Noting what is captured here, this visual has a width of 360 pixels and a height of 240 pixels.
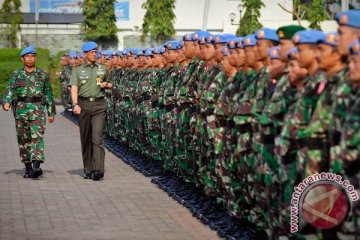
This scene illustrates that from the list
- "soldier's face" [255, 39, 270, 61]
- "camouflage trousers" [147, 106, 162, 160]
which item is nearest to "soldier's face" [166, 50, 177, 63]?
"camouflage trousers" [147, 106, 162, 160]

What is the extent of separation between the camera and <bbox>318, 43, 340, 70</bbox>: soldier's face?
820cm

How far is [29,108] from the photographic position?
56.1 ft

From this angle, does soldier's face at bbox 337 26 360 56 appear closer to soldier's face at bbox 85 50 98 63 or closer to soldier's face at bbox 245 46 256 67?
soldier's face at bbox 245 46 256 67

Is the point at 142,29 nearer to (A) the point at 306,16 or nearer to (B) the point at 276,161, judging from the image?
(A) the point at 306,16

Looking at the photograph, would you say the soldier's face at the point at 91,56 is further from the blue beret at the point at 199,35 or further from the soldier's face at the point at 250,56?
the soldier's face at the point at 250,56

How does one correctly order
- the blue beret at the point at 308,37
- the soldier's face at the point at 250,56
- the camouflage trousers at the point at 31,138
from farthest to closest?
the camouflage trousers at the point at 31,138 → the soldier's face at the point at 250,56 → the blue beret at the point at 308,37

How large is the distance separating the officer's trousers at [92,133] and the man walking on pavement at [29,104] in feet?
1.83

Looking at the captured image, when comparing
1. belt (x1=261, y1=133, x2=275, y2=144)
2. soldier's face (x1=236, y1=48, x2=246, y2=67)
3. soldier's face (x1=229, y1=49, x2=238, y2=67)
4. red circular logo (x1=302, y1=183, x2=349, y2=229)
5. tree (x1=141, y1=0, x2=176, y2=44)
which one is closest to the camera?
red circular logo (x1=302, y1=183, x2=349, y2=229)

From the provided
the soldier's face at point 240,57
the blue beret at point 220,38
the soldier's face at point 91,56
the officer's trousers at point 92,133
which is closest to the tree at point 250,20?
the soldier's face at point 91,56

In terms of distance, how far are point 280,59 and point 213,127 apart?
2597 millimetres

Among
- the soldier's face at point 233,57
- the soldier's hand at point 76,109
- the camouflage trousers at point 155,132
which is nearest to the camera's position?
the soldier's face at point 233,57

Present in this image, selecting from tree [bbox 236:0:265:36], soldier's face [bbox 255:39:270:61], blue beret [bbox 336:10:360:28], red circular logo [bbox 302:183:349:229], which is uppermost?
blue beret [bbox 336:10:360:28]

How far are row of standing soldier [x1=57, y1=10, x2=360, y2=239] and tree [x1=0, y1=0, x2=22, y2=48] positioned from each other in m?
50.2

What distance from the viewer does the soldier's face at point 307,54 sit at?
28.4 feet
